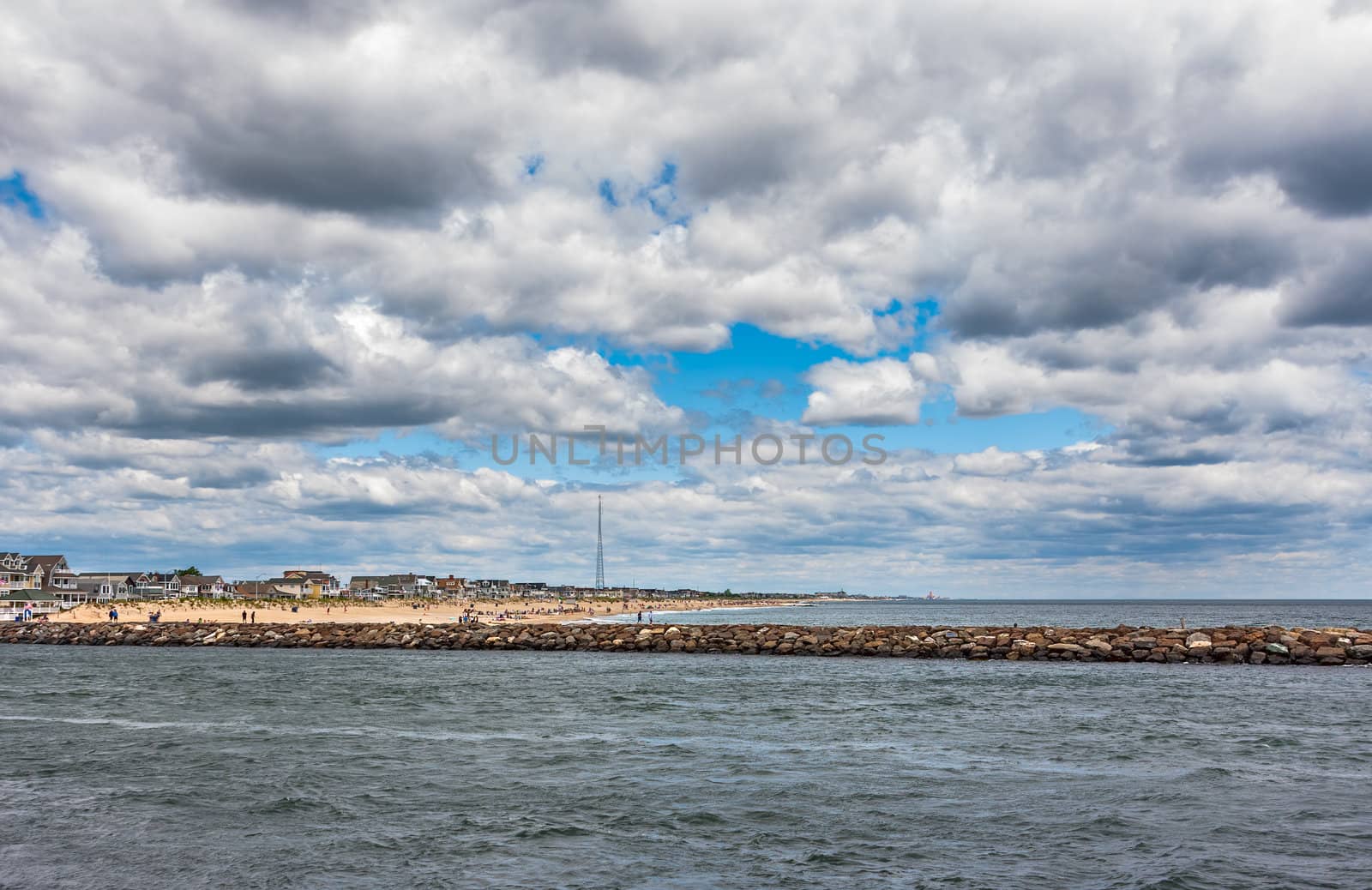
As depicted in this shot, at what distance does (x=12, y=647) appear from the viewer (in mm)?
72562

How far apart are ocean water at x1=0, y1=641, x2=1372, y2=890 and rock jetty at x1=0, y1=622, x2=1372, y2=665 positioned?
16.0m

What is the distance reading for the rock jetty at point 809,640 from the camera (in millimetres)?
53031

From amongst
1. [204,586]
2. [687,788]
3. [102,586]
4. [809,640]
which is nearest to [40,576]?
[102,586]

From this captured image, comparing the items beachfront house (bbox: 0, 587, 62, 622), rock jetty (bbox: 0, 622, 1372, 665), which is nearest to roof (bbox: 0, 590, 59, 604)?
beachfront house (bbox: 0, 587, 62, 622)

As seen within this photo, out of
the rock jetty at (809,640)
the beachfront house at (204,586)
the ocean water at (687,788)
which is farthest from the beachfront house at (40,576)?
the ocean water at (687,788)

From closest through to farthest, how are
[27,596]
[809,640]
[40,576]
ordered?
1. [809,640]
2. [27,596]
3. [40,576]

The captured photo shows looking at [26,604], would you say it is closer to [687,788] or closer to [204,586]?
[204,586]

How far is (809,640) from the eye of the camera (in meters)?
62.1

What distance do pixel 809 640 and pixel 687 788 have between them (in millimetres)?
44717

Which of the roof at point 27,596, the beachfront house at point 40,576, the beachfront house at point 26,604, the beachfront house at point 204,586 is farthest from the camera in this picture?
the beachfront house at point 204,586

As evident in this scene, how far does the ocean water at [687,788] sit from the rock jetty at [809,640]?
1596 centimetres

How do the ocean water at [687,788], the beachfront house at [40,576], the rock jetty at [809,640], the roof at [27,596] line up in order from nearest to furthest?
1. the ocean water at [687,788]
2. the rock jetty at [809,640]
3. the roof at [27,596]
4. the beachfront house at [40,576]

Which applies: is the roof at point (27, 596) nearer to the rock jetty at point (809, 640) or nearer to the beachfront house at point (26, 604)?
the beachfront house at point (26, 604)

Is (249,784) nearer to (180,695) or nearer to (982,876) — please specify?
(982,876)
